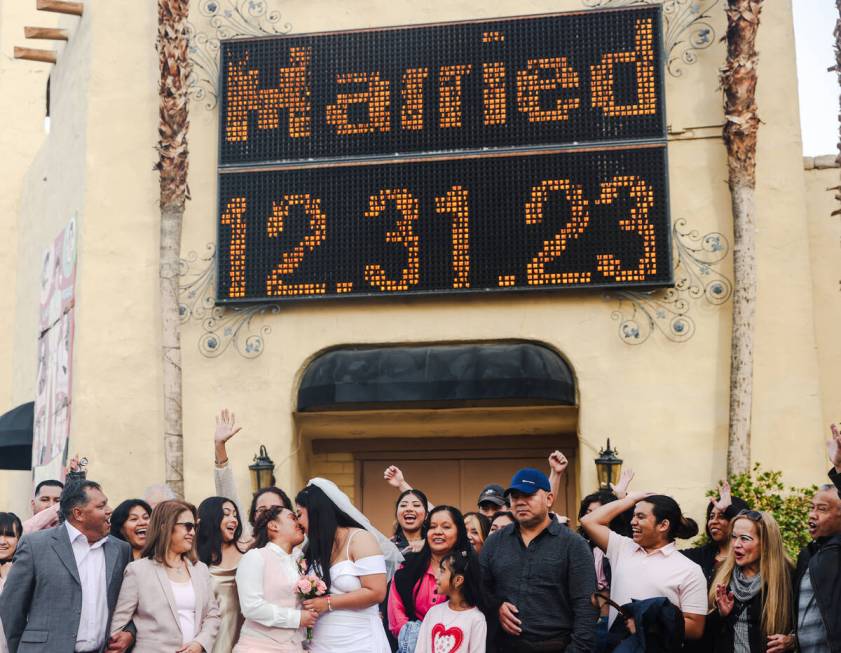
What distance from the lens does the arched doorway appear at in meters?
12.4

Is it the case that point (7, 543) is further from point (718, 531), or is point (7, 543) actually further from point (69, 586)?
point (718, 531)

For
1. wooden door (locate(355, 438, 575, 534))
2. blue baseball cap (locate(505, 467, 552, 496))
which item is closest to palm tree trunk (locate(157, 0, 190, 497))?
wooden door (locate(355, 438, 575, 534))

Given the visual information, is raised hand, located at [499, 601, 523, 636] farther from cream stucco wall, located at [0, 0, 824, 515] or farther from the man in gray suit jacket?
cream stucco wall, located at [0, 0, 824, 515]

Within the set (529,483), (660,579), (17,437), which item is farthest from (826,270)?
(17,437)

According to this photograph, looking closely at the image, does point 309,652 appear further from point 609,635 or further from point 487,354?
point 487,354

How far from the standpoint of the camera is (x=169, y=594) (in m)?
6.99

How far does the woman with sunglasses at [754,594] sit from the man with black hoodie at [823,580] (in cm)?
10

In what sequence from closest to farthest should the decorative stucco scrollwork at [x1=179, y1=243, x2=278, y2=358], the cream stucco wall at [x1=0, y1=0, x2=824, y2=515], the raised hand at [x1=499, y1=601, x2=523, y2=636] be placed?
the raised hand at [x1=499, y1=601, x2=523, y2=636]
the cream stucco wall at [x1=0, y1=0, x2=824, y2=515]
the decorative stucco scrollwork at [x1=179, y1=243, x2=278, y2=358]

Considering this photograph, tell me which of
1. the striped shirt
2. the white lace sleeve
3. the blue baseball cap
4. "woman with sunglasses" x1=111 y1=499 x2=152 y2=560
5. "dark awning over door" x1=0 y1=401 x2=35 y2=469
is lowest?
the striped shirt

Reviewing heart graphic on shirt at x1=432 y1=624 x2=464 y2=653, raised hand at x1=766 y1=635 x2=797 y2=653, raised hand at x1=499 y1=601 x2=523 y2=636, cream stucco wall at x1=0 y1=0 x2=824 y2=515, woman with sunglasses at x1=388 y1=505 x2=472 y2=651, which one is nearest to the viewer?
raised hand at x1=766 y1=635 x2=797 y2=653

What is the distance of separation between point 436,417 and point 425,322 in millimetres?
1476

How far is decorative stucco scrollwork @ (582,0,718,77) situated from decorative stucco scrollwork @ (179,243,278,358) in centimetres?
527

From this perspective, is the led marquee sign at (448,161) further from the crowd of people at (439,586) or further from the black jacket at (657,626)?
the black jacket at (657,626)

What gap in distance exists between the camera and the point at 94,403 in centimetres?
1337
